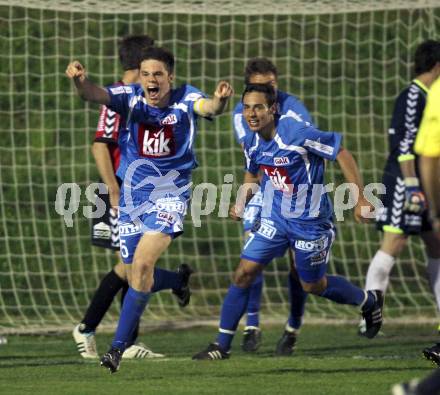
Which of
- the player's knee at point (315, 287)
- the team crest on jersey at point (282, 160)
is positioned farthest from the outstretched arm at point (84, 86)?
the player's knee at point (315, 287)

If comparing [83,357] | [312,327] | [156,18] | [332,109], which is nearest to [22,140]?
[156,18]

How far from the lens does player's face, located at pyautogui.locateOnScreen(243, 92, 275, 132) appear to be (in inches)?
322

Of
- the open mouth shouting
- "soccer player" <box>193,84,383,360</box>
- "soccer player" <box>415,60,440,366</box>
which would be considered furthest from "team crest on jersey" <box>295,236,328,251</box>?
"soccer player" <box>415,60,440,366</box>

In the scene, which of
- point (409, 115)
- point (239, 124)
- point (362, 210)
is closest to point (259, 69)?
point (239, 124)

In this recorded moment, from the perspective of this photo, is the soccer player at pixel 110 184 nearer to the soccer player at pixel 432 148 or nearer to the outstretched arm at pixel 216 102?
the outstretched arm at pixel 216 102

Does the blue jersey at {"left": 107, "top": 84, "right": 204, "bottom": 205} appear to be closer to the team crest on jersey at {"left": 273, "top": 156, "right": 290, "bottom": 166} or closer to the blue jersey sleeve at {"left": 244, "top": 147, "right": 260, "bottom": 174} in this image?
the blue jersey sleeve at {"left": 244, "top": 147, "right": 260, "bottom": 174}

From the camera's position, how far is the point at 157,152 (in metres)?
8.31

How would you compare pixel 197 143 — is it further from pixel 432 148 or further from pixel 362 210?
pixel 432 148

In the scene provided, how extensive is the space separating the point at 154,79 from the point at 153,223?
0.90 metres

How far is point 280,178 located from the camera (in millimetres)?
8445

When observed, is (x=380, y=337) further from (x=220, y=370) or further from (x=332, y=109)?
(x=332, y=109)

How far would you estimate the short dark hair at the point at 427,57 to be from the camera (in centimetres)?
917

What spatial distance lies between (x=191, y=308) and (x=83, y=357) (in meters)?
3.28

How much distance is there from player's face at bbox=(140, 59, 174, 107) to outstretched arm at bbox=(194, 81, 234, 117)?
242mm
